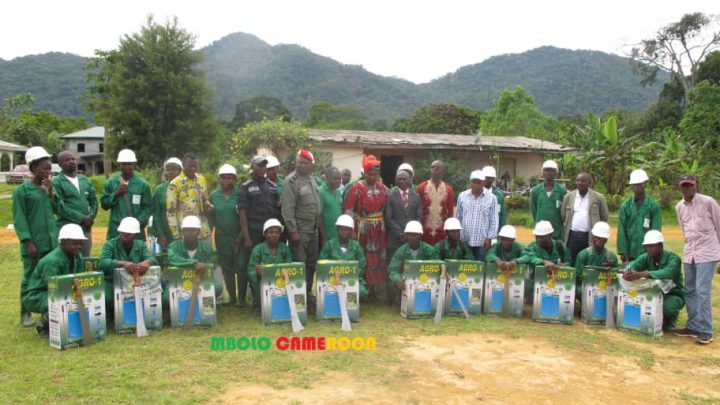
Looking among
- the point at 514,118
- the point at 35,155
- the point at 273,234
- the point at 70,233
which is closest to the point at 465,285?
the point at 273,234

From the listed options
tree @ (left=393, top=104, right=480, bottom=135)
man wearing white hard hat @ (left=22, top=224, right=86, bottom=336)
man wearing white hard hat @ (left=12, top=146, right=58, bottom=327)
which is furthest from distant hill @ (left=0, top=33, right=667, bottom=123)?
man wearing white hard hat @ (left=22, top=224, right=86, bottom=336)

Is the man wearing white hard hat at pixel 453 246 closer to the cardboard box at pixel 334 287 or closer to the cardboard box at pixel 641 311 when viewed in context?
the cardboard box at pixel 334 287

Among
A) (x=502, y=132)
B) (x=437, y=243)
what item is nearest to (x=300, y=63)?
(x=502, y=132)

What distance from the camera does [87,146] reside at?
183 ft

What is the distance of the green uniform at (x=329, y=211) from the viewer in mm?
6957

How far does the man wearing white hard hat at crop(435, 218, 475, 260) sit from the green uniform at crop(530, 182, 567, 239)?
106 centimetres

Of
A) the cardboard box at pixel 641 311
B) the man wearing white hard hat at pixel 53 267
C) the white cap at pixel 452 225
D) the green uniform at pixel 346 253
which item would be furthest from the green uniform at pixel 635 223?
the man wearing white hard hat at pixel 53 267

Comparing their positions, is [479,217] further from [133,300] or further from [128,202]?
[128,202]

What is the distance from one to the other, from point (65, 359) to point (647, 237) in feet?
18.8

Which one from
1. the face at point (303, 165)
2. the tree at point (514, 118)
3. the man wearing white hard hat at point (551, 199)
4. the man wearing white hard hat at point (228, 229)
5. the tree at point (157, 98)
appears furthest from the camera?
the tree at point (514, 118)

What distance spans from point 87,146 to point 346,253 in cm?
5593

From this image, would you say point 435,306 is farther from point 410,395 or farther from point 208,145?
point 208,145

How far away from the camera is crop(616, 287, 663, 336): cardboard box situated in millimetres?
5961

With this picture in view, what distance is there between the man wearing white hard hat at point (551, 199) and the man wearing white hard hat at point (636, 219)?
833 mm
